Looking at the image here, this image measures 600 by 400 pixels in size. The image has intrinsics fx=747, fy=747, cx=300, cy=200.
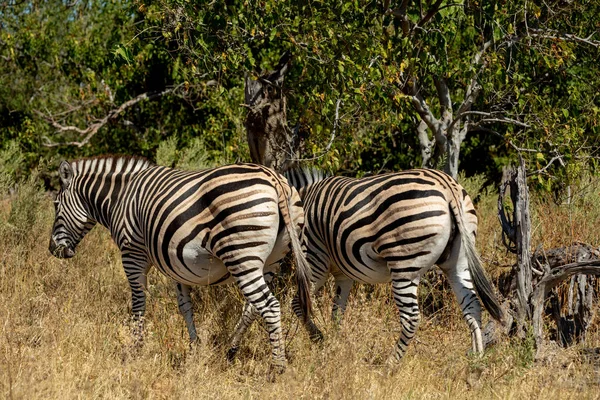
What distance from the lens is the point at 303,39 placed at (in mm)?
6703

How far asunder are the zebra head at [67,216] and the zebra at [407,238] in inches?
96.9

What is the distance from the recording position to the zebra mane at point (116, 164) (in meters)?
6.98

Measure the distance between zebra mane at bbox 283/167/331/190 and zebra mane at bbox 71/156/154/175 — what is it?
4.44ft

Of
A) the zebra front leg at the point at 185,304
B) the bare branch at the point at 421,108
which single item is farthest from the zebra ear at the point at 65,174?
the bare branch at the point at 421,108

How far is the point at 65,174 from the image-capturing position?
714cm

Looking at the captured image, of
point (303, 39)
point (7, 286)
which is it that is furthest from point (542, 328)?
point (7, 286)

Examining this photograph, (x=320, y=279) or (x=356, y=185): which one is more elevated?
(x=356, y=185)

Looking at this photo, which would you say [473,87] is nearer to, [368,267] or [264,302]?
[368,267]

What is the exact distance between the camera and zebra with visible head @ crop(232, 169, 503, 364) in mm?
5461

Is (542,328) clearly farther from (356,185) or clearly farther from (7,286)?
(7,286)

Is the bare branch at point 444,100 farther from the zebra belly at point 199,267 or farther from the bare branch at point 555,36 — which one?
the zebra belly at point 199,267

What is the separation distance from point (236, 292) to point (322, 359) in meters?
2.17

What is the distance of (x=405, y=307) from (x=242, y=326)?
1372mm

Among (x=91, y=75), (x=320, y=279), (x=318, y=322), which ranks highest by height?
(x=91, y=75)
